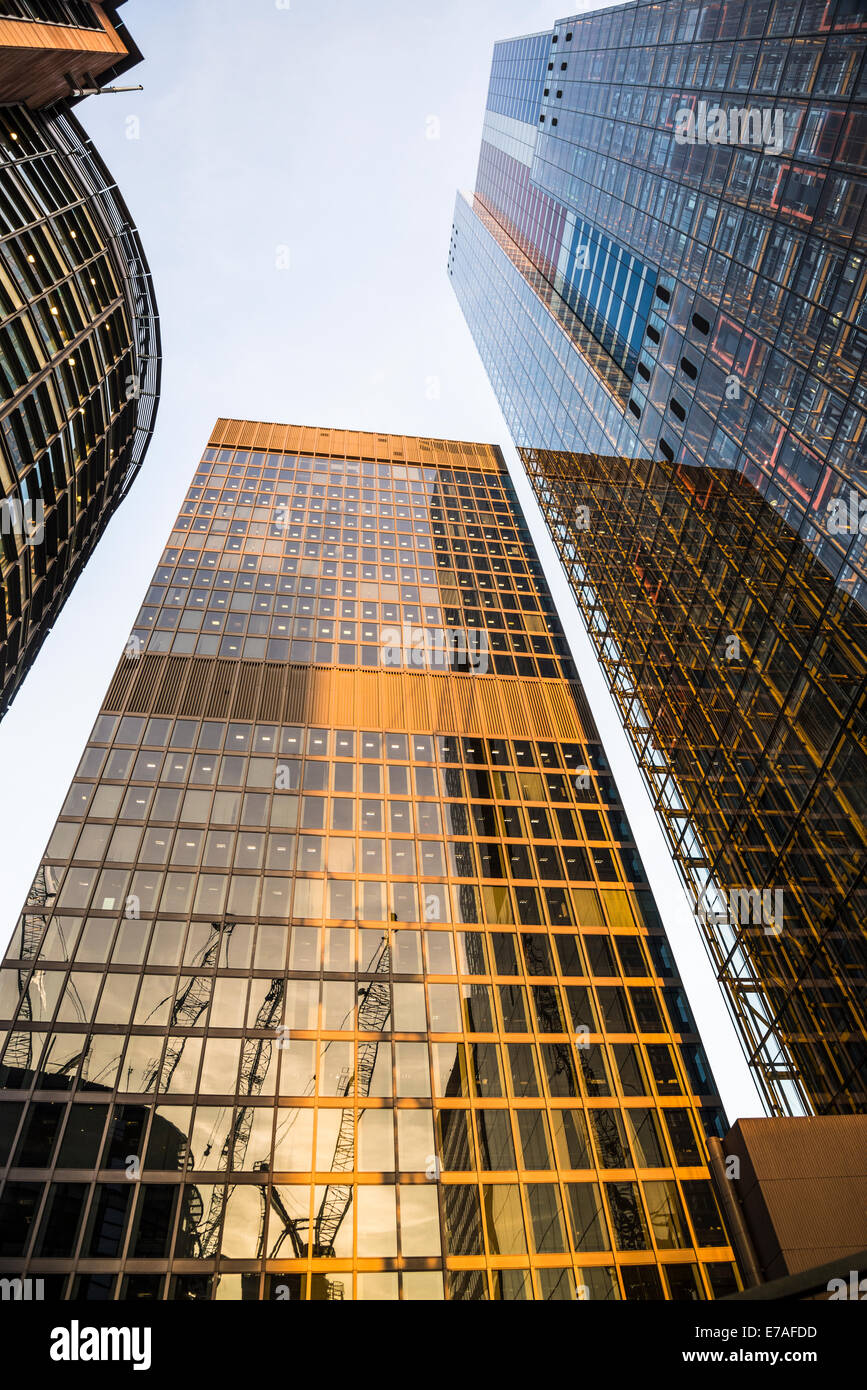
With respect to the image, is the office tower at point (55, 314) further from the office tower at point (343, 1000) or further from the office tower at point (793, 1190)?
the office tower at point (793, 1190)

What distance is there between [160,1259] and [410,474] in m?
61.9

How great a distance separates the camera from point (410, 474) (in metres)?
70.6

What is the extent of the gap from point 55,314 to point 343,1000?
125ft

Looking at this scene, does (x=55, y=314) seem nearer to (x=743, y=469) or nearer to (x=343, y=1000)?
(x=743, y=469)

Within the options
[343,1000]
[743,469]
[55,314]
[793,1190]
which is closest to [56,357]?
[55,314]

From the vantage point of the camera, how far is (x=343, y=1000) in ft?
102

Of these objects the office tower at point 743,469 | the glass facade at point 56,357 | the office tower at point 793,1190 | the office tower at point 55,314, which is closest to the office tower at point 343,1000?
the office tower at point 743,469

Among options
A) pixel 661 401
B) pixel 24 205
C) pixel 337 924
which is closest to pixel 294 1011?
pixel 337 924

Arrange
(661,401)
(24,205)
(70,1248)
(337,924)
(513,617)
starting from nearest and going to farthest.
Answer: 1. (70,1248)
2. (661,401)
3. (337,924)
4. (24,205)
5. (513,617)

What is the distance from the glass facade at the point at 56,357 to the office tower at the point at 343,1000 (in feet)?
25.4
